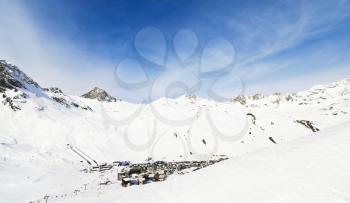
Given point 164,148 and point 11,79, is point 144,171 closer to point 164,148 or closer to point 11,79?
point 164,148

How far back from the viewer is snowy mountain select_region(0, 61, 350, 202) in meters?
13.4

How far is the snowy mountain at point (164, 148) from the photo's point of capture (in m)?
13.4

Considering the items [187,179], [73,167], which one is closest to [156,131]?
[73,167]

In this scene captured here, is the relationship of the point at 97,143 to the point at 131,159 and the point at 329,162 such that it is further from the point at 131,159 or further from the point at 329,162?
the point at 329,162

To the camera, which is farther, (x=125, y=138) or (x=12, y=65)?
(x=12, y=65)

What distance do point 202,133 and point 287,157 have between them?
403 ft

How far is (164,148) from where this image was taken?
404ft

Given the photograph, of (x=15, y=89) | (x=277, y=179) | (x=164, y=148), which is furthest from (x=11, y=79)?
(x=277, y=179)

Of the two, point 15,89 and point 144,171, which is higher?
point 15,89

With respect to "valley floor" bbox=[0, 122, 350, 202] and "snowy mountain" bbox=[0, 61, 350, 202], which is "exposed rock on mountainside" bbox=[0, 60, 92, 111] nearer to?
"snowy mountain" bbox=[0, 61, 350, 202]

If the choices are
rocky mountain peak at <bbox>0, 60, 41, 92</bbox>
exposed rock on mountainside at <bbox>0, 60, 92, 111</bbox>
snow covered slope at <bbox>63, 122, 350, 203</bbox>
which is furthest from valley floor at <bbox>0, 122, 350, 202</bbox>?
rocky mountain peak at <bbox>0, 60, 41, 92</bbox>

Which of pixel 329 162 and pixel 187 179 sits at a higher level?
pixel 187 179

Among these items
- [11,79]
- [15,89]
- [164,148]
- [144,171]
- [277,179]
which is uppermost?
[11,79]

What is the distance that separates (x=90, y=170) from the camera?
79.5m
